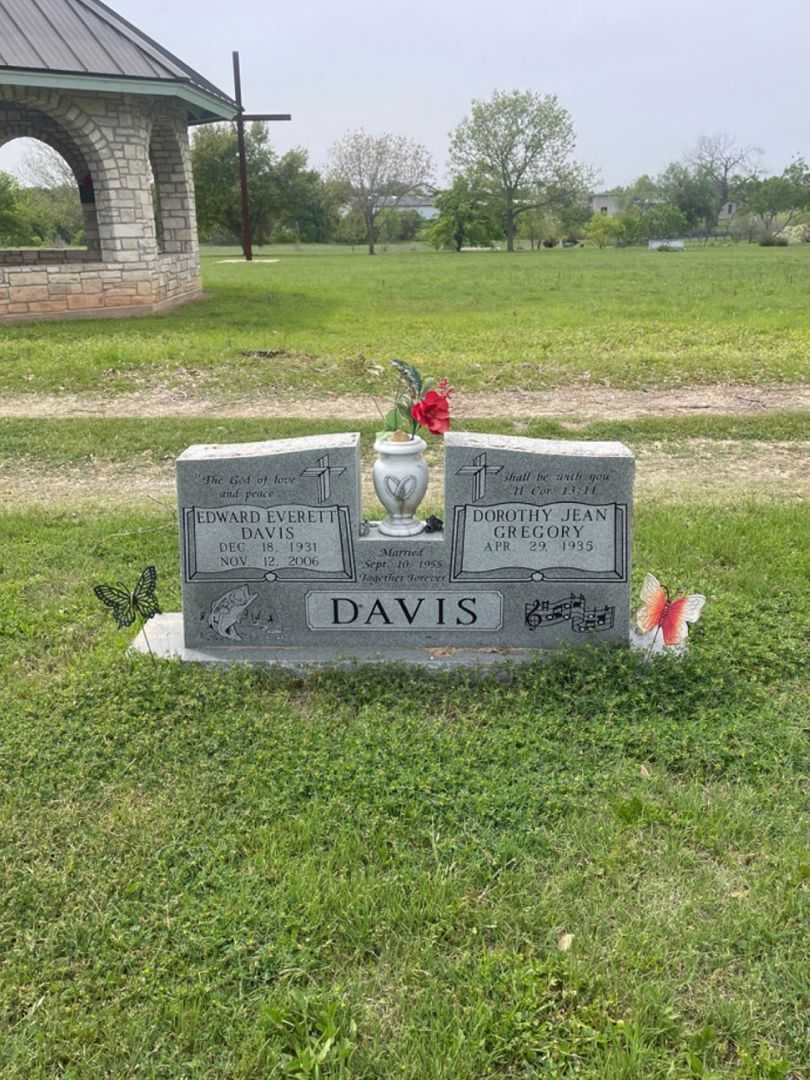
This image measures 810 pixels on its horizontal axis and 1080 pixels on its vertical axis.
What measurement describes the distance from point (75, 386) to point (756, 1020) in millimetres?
10113

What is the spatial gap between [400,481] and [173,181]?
54.8 ft

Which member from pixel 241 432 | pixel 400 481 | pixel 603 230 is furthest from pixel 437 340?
pixel 603 230

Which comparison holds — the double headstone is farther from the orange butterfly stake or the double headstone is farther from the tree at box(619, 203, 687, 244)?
the tree at box(619, 203, 687, 244)

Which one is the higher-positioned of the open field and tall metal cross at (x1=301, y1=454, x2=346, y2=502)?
tall metal cross at (x1=301, y1=454, x2=346, y2=502)

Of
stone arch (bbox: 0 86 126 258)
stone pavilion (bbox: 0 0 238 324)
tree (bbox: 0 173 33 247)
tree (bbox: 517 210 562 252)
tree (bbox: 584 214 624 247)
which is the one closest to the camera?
stone pavilion (bbox: 0 0 238 324)

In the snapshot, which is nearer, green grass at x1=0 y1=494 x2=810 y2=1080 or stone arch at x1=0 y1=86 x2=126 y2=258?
green grass at x1=0 y1=494 x2=810 y2=1080

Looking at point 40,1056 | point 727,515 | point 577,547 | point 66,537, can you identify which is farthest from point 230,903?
point 727,515

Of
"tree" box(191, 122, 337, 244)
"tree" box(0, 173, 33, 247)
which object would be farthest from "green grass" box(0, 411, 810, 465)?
"tree" box(191, 122, 337, 244)

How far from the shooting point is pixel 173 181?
1902 cm

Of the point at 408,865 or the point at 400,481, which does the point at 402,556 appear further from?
the point at 408,865

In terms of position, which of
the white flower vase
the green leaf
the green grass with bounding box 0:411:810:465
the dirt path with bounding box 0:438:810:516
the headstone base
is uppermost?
the green leaf

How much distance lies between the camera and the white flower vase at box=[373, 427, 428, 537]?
439 centimetres

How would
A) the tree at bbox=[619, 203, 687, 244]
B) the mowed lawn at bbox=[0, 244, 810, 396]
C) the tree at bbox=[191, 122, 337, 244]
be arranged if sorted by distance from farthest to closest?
the tree at bbox=[619, 203, 687, 244] < the tree at bbox=[191, 122, 337, 244] < the mowed lawn at bbox=[0, 244, 810, 396]

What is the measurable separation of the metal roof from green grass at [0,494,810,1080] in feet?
42.8
